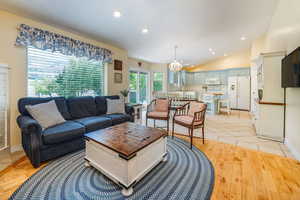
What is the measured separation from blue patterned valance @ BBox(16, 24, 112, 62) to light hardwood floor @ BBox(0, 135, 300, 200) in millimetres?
2076

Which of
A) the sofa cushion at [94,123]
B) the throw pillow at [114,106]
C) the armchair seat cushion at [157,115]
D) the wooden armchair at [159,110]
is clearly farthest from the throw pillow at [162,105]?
the sofa cushion at [94,123]

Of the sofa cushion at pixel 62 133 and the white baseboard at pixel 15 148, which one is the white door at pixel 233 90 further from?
the white baseboard at pixel 15 148

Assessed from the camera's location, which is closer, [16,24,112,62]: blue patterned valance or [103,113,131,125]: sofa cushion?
[16,24,112,62]: blue patterned valance

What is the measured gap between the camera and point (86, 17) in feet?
8.64

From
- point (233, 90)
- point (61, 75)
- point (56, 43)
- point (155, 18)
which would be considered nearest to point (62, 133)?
point (61, 75)

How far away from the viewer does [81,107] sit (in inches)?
120

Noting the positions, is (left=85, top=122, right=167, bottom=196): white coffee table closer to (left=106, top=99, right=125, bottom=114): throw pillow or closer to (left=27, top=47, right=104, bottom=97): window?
(left=106, top=99, right=125, bottom=114): throw pillow

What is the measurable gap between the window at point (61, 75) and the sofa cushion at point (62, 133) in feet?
3.65

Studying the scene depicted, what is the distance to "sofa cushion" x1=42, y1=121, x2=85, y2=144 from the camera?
1.95m

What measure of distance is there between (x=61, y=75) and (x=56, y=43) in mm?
703

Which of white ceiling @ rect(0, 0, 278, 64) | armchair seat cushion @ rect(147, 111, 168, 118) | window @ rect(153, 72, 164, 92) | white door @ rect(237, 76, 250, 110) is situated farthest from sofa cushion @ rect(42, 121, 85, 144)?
white door @ rect(237, 76, 250, 110)

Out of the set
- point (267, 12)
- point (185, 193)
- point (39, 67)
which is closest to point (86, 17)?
point (39, 67)

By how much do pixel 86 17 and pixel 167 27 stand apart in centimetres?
193

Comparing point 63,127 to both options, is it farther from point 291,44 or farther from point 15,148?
point 291,44
